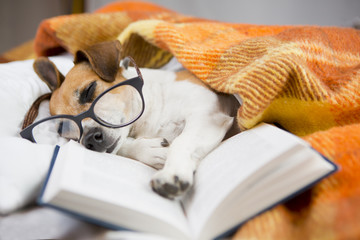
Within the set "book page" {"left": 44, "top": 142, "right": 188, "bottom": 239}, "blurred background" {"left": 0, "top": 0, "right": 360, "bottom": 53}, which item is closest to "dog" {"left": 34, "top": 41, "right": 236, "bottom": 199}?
"book page" {"left": 44, "top": 142, "right": 188, "bottom": 239}

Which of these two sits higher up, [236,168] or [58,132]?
[236,168]

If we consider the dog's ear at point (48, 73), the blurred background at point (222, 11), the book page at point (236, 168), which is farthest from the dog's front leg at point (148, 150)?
the blurred background at point (222, 11)

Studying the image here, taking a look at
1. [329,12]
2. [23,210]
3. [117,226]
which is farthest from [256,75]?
[329,12]

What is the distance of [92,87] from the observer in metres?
0.99

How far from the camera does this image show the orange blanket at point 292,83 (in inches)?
19.4

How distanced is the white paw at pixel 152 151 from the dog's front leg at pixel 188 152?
0.07 meters

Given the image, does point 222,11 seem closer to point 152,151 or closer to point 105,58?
point 105,58

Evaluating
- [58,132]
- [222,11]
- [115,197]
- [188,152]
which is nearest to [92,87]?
[58,132]

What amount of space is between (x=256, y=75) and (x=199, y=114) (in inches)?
9.4

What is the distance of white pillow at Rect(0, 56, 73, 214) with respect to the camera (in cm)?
60

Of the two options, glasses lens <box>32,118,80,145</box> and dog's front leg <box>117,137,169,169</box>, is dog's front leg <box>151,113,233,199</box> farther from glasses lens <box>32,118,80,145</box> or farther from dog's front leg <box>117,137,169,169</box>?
glasses lens <box>32,118,80,145</box>

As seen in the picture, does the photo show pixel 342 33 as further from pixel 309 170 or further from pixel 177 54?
pixel 309 170

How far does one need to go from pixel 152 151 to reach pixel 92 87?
326mm

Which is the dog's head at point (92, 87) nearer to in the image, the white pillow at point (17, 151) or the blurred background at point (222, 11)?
the white pillow at point (17, 151)
